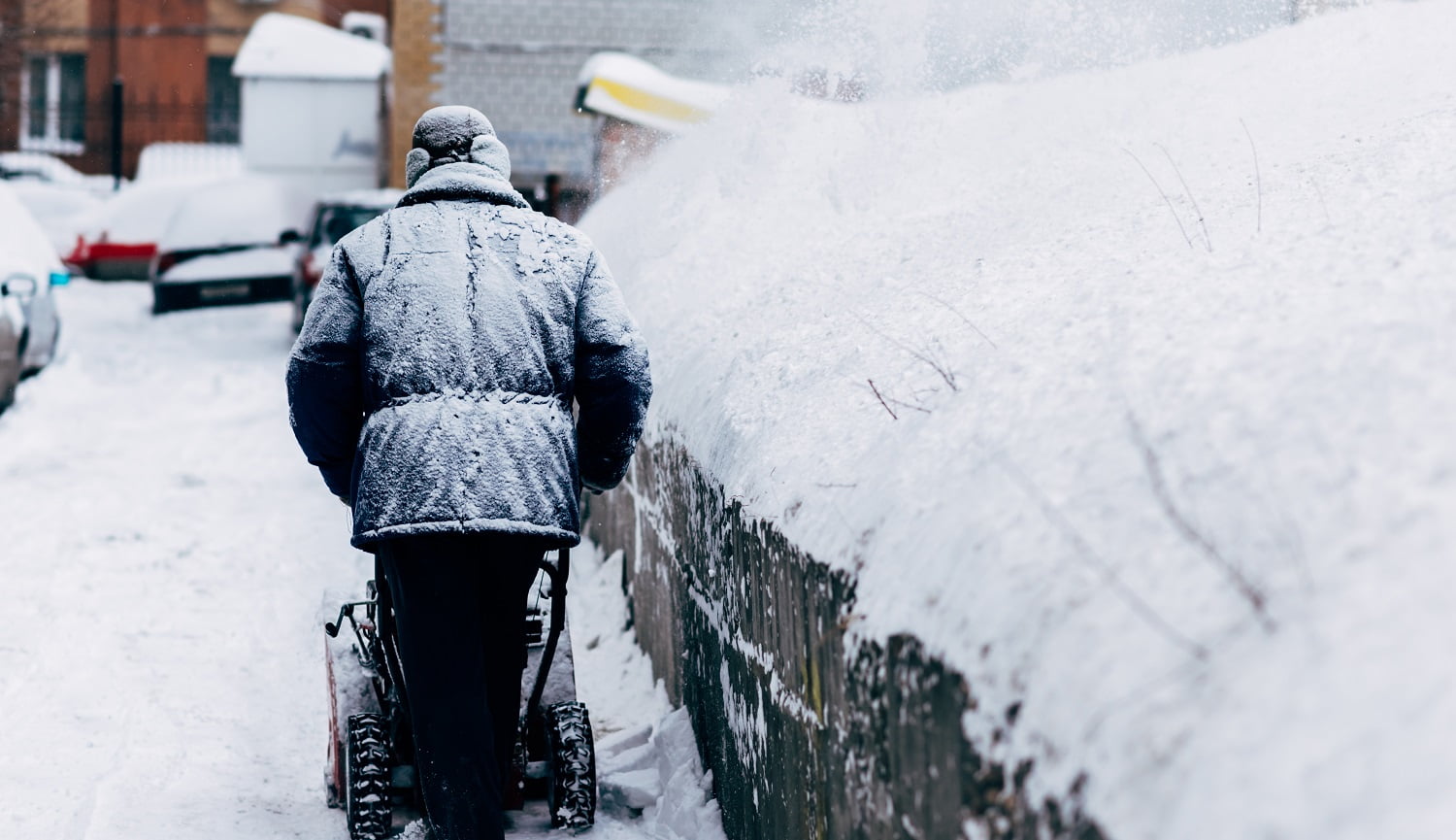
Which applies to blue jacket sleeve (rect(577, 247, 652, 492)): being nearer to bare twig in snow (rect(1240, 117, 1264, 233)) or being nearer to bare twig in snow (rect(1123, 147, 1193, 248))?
bare twig in snow (rect(1123, 147, 1193, 248))

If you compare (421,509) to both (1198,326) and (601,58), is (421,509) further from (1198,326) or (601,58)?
(601,58)

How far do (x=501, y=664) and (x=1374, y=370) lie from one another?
6.70 feet

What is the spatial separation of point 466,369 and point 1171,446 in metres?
1.63

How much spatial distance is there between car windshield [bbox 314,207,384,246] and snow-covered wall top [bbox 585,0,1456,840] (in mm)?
10633

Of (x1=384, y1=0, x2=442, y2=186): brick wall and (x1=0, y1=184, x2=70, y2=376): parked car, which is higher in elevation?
→ (x1=384, y1=0, x2=442, y2=186): brick wall

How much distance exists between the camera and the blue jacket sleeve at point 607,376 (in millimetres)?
3348

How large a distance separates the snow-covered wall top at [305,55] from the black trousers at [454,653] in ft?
84.4

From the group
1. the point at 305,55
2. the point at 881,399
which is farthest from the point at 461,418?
the point at 305,55

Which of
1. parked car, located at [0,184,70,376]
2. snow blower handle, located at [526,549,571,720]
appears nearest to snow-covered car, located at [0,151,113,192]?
parked car, located at [0,184,70,376]

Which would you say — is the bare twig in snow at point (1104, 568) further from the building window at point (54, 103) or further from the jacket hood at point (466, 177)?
the building window at point (54, 103)

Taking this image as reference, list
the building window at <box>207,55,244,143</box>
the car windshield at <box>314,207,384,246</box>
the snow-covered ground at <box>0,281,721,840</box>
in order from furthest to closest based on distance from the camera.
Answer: the building window at <box>207,55,244,143</box> → the car windshield at <box>314,207,384,246</box> → the snow-covered ground at <box>0,281,721,840</box>

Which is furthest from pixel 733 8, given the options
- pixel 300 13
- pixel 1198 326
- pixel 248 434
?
pixel 300 13

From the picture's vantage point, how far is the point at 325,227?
49.1 ft

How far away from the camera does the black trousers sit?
3164 millimetres
